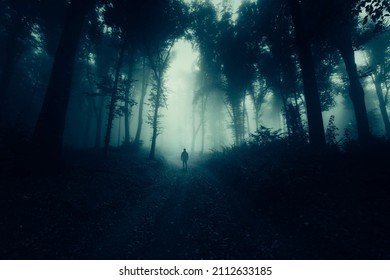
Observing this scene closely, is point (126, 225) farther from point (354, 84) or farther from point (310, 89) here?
point (354, 84)

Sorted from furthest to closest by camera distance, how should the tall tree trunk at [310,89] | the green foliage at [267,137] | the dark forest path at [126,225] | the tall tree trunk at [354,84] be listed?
the tall tree trunk at [354,84] < the green foliage at [267,137] < the tall tree trunk at [310,89] < the dark forest path at [126,225]

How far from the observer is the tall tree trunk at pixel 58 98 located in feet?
30.1

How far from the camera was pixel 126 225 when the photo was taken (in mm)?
6008

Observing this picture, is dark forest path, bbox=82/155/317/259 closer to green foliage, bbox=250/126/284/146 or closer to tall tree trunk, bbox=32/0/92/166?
tall tree trunk, bbox=32/0/92/166

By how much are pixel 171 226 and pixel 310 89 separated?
9.41 metres

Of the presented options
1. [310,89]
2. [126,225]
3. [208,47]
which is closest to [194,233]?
[126,225]

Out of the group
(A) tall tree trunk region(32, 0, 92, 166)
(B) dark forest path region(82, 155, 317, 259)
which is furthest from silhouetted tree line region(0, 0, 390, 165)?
(B) dark forest path region(82, 155, 317, 259)

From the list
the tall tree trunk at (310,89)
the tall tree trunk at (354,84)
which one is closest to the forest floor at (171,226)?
the tall tree trunk at (310,89)

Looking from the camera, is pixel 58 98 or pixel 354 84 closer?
pixel 58 98

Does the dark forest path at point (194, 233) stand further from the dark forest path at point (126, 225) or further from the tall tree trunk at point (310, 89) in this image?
the tall tree trunk at point (310, 89)

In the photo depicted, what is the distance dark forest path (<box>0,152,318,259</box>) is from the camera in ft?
15.0

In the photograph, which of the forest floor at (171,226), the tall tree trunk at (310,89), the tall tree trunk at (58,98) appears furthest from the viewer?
the tall tree trunk at (310,89)

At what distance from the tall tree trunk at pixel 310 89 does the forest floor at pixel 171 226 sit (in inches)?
179

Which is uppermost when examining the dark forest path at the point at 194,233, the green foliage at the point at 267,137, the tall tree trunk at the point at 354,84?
the tall tree trunk at the point at 354,84
